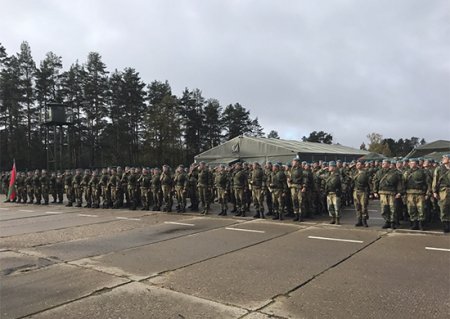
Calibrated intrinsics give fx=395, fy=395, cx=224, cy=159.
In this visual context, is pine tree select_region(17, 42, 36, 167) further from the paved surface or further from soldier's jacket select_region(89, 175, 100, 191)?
the paved surface

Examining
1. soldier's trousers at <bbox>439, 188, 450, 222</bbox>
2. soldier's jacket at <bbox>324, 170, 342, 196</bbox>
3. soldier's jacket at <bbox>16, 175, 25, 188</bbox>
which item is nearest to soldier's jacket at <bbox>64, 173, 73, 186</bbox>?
soldier's jacket at <bbox>16, 175, 25, 188</bbox>

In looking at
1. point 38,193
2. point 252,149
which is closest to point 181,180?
point 38,193

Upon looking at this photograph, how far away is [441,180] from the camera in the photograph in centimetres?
1047

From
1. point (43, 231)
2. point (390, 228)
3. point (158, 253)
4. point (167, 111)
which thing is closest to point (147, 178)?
point (43, 231)

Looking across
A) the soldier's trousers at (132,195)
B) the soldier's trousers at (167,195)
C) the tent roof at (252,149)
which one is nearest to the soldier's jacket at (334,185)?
the soldier's trousers at (167,195)

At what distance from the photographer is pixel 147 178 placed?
56.0ft

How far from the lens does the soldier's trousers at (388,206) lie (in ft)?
35.9

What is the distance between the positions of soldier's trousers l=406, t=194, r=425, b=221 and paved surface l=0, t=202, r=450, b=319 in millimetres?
561

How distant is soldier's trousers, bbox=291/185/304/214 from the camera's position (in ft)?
41.5

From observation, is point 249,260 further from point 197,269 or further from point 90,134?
point 90,134

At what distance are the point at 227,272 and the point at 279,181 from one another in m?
6.64

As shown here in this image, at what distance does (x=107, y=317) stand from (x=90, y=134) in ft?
175

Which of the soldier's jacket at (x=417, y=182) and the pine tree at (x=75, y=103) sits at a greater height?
the pine tree at (x=75, y=103)

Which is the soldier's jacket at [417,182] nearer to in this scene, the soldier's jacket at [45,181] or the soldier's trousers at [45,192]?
the soldier's trousers at [45,192]
